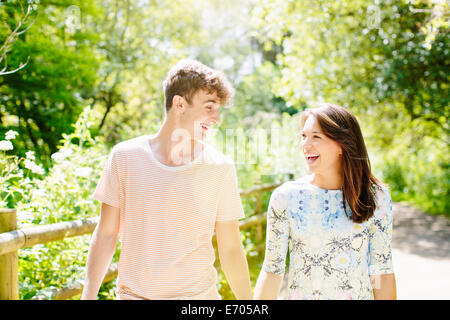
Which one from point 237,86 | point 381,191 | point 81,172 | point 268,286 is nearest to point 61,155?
point 81,172

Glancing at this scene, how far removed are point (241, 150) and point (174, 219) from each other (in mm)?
5813

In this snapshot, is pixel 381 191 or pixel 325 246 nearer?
pixel 325 246

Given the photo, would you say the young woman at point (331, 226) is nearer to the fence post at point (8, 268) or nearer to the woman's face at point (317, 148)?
the woman's face at point (317, 148)

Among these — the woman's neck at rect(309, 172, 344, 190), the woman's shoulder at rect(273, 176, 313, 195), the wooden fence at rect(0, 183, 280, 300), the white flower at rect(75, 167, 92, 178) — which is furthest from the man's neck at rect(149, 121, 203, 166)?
the white flower at rect(75, 167, 92, 178)

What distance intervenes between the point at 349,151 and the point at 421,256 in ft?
19.6

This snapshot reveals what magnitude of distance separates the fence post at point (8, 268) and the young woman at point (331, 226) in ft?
4.68

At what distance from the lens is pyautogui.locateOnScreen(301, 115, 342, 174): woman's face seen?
191cm

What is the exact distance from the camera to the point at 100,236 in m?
1.72

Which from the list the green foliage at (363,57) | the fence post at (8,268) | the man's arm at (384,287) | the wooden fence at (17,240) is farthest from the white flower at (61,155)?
the green foliage at (363,57)

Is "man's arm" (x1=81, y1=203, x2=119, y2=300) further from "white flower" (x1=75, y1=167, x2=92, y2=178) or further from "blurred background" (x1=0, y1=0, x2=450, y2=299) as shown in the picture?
"white flower" (x1=75, y1=167, x2=92, y2=178)

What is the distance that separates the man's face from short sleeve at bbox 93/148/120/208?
319 millimetres

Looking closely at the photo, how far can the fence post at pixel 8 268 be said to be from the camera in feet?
7.80

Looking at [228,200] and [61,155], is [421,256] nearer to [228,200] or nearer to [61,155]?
[61,155]

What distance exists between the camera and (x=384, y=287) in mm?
1786
